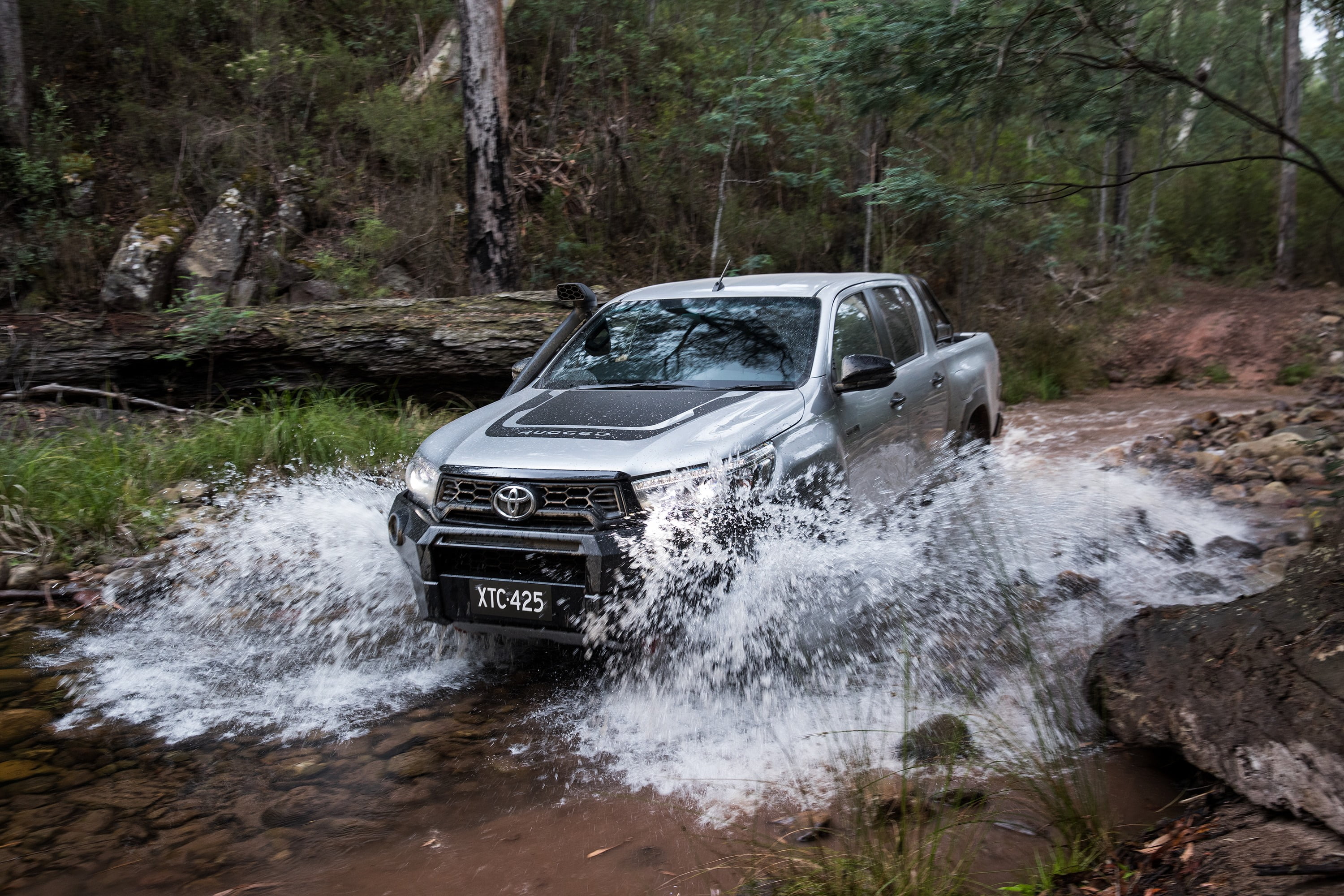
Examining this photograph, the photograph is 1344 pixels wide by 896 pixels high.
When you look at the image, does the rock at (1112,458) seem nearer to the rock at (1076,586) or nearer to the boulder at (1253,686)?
the rock at (1076,586)

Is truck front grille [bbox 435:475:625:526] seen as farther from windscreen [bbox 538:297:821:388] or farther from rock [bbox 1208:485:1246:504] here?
rock [bbox 1208:485:1246:504]

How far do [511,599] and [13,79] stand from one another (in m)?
12.4

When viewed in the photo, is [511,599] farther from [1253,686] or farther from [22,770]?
[1253,686]

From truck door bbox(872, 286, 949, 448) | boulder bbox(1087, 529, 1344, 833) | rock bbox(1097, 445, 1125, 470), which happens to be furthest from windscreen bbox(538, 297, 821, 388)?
rock bbox(1097, 445, 1125, 470)

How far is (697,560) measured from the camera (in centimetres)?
396

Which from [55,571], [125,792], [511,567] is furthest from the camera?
[55,571]

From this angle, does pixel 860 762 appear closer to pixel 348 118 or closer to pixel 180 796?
pixel 180 796

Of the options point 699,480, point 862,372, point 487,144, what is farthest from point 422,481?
point 487,144

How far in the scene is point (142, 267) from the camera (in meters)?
11.4

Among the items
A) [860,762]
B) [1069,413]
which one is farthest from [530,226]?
[860,762]

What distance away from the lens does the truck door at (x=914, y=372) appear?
Answer: 5789 mm

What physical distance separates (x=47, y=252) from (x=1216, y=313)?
56.0 ft

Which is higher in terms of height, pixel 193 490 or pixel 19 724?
pixel 193 490

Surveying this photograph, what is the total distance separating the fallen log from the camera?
28.0 feet
